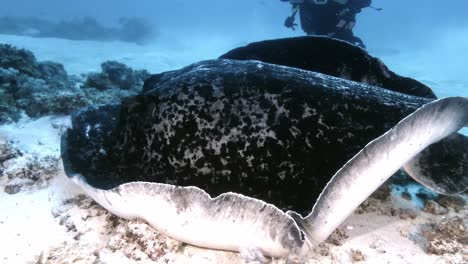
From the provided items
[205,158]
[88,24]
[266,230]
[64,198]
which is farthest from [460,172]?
[88,24]

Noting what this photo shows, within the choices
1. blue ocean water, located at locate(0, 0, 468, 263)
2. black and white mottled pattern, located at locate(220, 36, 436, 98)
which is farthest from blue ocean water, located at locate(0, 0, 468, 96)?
black and white mottled pattern, located at locate(220, 36, 436, 98)

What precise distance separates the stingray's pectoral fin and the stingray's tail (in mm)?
686

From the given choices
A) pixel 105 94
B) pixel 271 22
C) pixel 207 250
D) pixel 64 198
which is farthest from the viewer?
pixel 271 22

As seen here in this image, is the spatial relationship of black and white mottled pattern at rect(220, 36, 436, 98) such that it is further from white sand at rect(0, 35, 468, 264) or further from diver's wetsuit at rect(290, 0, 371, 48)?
diver's wetsuit at rect(290, 0, 371, 48)

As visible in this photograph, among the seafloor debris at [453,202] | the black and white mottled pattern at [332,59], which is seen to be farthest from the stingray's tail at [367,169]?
the black and white mottled pattern at [332,59]

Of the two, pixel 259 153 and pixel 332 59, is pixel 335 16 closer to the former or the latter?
pixel 332 59

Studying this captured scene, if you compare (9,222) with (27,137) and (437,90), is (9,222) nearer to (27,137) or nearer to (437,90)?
(27,137)

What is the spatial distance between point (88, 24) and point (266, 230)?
3088 centimetres

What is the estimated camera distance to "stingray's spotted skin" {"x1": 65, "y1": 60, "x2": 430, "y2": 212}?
240 cm

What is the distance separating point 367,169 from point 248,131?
88cm

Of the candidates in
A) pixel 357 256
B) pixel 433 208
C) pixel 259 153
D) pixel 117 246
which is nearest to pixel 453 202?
pixel 433 208

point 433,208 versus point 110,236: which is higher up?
point 433,208

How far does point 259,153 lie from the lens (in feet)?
8.25

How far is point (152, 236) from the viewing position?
8.61 ft
